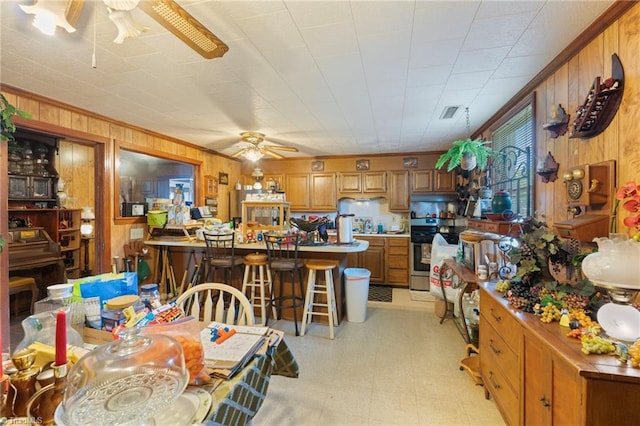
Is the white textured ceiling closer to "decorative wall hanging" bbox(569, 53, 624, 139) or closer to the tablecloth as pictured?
"decorative wall hanging" bbox(569, 53, 624, 139)

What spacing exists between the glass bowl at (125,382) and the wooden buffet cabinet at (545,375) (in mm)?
1363

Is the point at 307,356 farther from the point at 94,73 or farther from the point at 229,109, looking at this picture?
the point at 94,73

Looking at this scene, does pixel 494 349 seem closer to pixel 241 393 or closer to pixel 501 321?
pixel 501 321

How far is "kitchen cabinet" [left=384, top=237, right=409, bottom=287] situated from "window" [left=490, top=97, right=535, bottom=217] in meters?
1.98

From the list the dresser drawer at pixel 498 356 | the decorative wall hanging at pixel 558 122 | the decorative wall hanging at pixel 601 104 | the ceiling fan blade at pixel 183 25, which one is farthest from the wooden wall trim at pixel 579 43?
the ceiling fan blade at pixel 183 25

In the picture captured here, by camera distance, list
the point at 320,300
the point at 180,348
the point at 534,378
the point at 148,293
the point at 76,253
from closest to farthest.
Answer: the point at 180,348 → the point at 534,378 → the point at 148,293 → the point at 320,300 → the point at 76,253

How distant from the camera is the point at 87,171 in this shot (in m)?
4.80

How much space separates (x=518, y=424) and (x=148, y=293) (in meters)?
2.12

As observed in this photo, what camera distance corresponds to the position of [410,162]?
17.2 ft

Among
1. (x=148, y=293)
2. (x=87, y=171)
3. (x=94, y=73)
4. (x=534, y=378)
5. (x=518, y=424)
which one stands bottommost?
(x=518, y=424)

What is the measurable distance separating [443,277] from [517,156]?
1.52 m

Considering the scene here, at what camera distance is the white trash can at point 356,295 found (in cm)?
329

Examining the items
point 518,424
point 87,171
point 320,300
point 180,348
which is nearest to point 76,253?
point 87,171

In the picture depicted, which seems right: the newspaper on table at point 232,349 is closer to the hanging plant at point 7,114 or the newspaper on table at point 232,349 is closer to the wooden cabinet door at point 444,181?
the hanging plant at point 7,114
